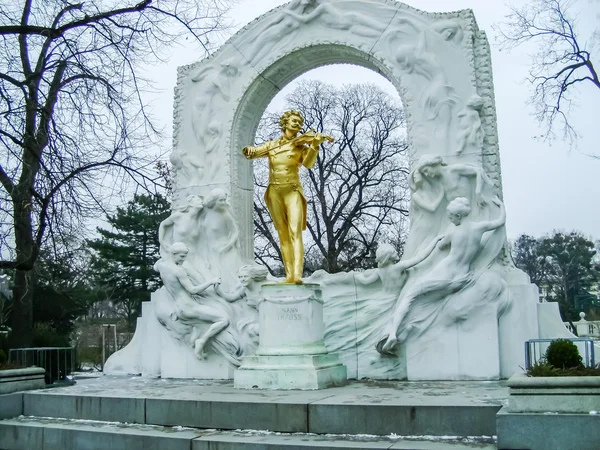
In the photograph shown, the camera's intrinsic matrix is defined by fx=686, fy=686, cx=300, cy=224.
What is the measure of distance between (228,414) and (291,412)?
686 millimetres

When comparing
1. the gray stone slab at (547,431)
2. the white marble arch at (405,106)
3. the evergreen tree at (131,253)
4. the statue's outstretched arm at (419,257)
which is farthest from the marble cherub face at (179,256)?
the evergreen tree at (131,253)

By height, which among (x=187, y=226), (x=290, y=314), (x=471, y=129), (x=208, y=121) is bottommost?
(x=290, y=314)

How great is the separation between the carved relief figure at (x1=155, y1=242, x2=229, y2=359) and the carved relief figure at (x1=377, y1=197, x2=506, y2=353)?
8.93ft

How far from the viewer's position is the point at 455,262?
29.6ft

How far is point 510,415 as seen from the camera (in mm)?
5340

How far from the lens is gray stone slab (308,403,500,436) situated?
5941 mm

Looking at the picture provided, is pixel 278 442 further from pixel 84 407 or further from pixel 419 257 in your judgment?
pixel 419 257

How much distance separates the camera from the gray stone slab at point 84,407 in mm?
7359

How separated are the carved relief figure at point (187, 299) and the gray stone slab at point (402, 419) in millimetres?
4153

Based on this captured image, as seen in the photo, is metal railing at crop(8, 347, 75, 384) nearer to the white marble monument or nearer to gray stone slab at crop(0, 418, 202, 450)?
the white marble monument

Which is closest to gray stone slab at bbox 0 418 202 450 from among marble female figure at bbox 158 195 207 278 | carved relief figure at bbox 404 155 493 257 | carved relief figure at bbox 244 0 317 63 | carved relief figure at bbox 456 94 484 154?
marble female figure at bbox 158 195 207 278

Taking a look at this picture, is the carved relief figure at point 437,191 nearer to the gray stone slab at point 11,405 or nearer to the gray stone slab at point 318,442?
the gray stone slab at point 318,442

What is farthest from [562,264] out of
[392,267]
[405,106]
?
[392,267]

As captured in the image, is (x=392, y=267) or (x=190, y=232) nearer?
(x=392, y=267)
